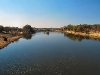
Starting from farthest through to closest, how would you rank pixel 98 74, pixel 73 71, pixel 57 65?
pixel 57 65
pixel 73 71
pixel 98 74

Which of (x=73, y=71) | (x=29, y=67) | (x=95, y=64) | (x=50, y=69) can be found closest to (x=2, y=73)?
(x=29, y=67)

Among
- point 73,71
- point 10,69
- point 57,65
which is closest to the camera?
point 73,71

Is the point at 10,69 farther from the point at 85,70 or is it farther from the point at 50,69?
the point at 85,70

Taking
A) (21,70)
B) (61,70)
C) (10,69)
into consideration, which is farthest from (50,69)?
(10,69)

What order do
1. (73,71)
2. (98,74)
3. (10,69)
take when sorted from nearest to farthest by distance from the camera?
(98,74), (73,71), (10,69)

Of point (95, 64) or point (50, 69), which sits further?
point (95, 64)

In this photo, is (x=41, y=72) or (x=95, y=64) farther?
(x=95, y=64)

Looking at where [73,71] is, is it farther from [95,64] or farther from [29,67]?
[29,67]

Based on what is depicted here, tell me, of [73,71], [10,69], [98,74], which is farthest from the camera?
[10,69]
